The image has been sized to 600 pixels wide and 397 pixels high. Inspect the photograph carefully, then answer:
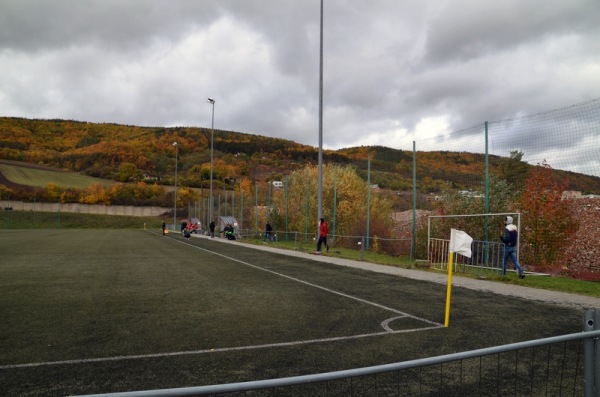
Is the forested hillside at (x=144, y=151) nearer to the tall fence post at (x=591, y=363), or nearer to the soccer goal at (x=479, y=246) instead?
the soccer goal at (x=479, y=246)

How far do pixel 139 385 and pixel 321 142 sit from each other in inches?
779

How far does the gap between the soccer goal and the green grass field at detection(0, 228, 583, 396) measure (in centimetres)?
364

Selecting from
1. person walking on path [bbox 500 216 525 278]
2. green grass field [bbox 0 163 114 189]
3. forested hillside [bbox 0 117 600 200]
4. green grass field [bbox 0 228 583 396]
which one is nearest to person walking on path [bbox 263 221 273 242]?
green grass field [bbox 0 228 583 396]

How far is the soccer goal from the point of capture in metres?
14.3

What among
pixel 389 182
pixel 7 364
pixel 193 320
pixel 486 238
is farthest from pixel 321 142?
pixel 7 364

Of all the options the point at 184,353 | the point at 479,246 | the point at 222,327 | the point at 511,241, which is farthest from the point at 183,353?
the point at 479,246

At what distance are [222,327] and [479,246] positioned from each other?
1079cm

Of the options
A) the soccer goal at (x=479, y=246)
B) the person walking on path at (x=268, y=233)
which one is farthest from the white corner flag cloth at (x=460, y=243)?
the person walking on path at (x=268, y=233)

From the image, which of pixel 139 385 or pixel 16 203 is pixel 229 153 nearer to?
pixel 16 203

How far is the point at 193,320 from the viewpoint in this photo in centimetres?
725

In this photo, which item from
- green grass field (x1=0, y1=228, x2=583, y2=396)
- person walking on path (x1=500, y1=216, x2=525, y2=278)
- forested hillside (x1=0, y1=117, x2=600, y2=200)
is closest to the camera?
green grass field (x1=0, y1=228, x2=583, y2=396)

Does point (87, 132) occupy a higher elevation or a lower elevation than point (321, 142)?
higher

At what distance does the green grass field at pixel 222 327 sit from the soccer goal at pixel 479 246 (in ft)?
11.9

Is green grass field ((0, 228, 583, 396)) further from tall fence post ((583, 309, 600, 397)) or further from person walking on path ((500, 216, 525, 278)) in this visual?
person walking on path ((500, 216, 525, 278))
